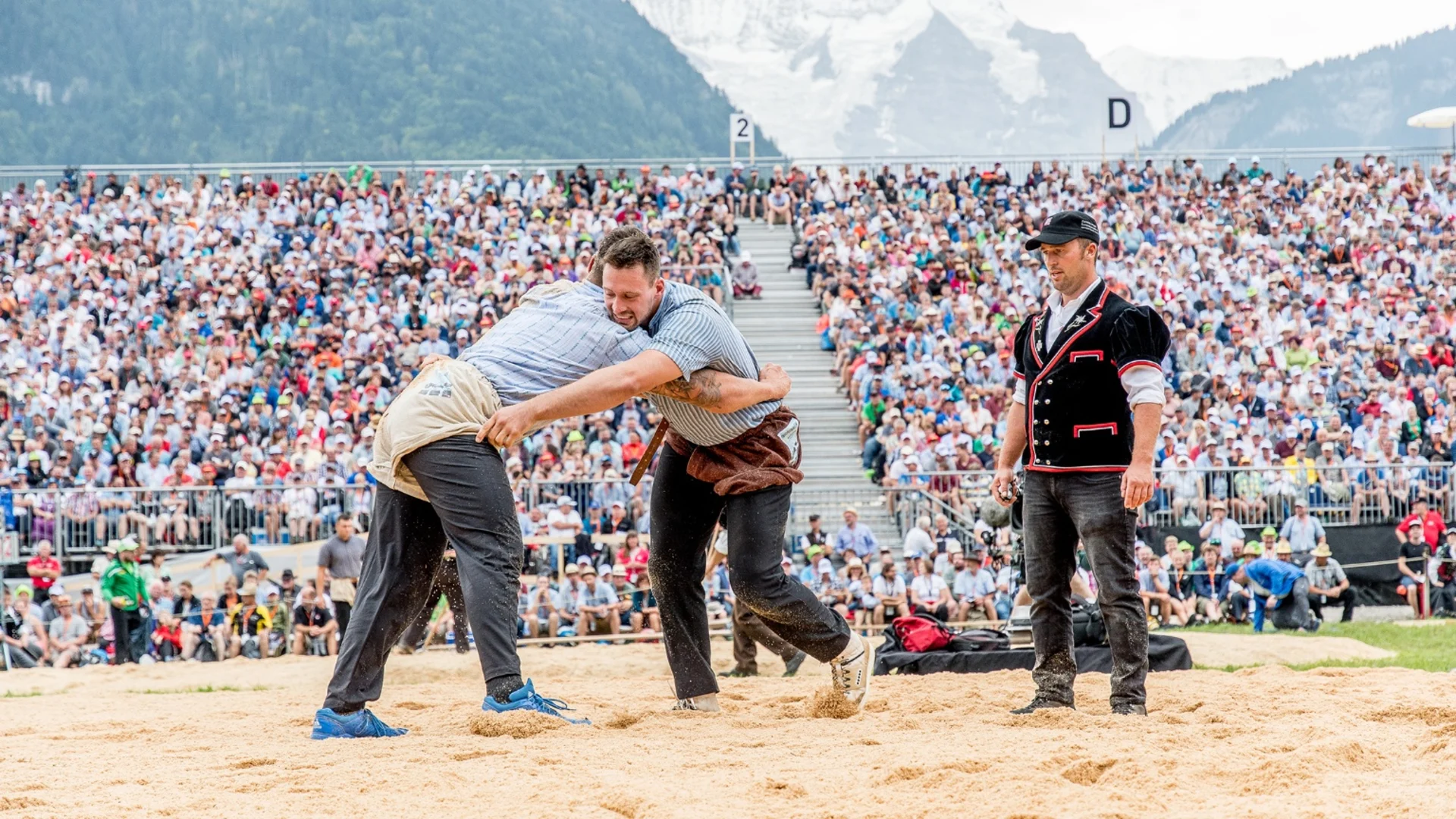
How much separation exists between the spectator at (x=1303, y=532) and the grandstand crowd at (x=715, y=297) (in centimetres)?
5

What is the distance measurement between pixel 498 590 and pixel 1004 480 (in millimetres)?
2222

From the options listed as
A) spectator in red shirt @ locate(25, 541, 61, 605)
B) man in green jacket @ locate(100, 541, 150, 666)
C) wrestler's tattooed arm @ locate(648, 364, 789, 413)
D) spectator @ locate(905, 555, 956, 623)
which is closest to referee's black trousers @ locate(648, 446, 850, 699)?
wrestler's tattooed arm @ locate(648, 364, 789, 413)

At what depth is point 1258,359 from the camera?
64.7 feet

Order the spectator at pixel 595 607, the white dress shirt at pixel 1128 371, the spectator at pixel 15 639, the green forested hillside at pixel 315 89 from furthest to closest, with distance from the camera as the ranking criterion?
the green forested hillside at pixel 315 89, the spectator at pixel 595 607, the spectator at pixel 15 639, the white dress shirt at pixel 1128 371

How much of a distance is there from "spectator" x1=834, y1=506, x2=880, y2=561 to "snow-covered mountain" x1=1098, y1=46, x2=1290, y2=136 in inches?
4323

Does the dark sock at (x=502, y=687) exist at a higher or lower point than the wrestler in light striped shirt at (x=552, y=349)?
lower

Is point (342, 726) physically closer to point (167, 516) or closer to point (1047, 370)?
point (1047, 370)

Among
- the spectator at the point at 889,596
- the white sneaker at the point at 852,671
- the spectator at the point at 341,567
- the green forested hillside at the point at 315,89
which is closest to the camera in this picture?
the white sneaker at the point at 852,671

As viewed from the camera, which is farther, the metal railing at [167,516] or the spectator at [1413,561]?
the metal railing at [167,516]

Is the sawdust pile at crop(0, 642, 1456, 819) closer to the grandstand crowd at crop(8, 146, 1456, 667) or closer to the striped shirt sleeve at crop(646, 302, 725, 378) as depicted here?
the striped shirt sleeve at crop(646, 302, 725, 378)

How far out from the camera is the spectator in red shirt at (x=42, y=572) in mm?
13516

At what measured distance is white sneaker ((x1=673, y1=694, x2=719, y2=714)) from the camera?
5.86 metres

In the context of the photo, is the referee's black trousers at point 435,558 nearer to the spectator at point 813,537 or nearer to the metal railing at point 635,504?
the spectator at point 813,537

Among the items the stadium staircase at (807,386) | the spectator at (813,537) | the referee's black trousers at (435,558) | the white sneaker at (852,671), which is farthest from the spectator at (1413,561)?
the referee's black trousers at (435,558)
